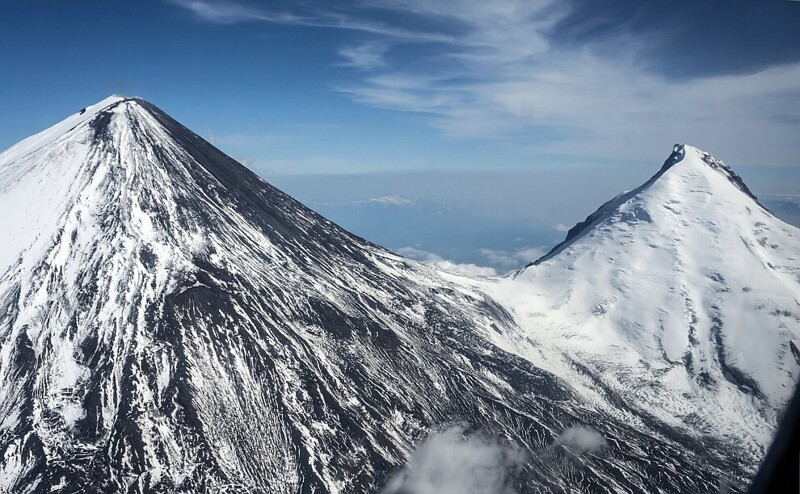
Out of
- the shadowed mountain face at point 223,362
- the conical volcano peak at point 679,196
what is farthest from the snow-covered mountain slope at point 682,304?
the shadowed mountain face at point 223,362

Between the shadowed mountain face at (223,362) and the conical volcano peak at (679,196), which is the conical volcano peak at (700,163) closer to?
the conical volcano peak at (679,196)

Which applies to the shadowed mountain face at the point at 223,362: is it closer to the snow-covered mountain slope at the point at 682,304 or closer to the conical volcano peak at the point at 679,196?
the snow-covered mountain slope at the point at 682,304

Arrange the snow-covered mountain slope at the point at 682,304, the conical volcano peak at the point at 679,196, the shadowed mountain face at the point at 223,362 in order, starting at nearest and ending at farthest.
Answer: the shadowed mountain face at the point at 223,362
the snow-covered mountain slope at the point at 682,304
the conical volcano peak at the point at 679,196

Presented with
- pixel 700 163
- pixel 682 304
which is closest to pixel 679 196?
pixel 700 163

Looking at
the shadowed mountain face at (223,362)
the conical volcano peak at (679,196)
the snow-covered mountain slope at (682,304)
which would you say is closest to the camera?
the shadowed mountain face at (223,362)

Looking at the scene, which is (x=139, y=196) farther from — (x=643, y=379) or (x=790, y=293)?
(x=790, y=293)

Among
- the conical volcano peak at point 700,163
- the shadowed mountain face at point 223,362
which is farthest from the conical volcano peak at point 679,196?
the shadowed mountain face at point 223,362

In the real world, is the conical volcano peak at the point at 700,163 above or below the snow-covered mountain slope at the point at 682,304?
above

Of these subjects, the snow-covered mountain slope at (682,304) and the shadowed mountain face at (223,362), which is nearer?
the shadowed mountain face at (223,362)
